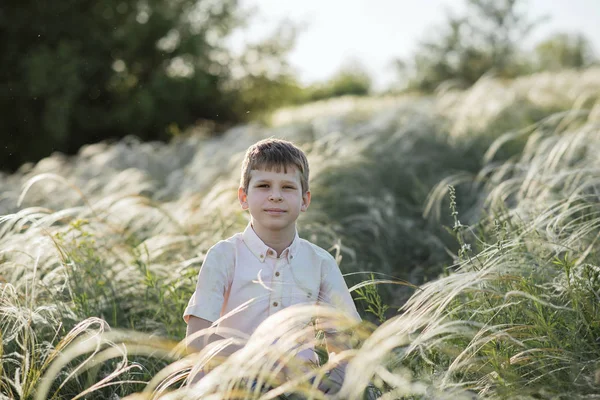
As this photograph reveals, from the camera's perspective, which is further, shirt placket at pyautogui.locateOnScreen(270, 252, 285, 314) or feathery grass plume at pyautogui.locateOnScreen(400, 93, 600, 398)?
shirt placket at pyautogui.locateOnScreen(270, 252, 285, 314)

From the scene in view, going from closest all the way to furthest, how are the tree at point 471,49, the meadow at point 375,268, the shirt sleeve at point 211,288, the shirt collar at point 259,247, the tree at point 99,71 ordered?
the meadow at point 375,268 → the shirt sleeve at point 211,288 → the shirt collar at point 259,247 → the tree at point 99,71 → the tree at point 471,49

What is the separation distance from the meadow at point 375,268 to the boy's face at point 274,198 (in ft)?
0.97

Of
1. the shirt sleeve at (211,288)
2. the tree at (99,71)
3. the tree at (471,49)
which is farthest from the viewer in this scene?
the tree at (471,49)

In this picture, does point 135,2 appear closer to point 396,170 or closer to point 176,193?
point 176,193

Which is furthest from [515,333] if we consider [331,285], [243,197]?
[243,197]

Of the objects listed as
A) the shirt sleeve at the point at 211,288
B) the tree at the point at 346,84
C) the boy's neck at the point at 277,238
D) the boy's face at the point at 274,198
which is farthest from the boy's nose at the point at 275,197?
the tree at the point at 346,84

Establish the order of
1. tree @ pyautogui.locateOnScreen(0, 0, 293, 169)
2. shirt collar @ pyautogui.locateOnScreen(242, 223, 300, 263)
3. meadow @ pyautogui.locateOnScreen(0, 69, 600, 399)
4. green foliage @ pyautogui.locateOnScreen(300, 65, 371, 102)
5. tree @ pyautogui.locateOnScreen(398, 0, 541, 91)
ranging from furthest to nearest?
green foliage @ pyautogui.locateOnScreen(300, 65, 371, 102)
tree @ pyautogui.locateOnScreen(398, 0, 541, 91)
tree @ pyautogui.locateOnScreen(0, 0, 293, 169)
shirt collar @ pyautogui.locateOnScreen(242, 223, 300, 263)
meadow @ pyautogui.locateOnScreen(0, 69, 600, 399)

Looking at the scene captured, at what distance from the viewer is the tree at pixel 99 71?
1264 centimetres

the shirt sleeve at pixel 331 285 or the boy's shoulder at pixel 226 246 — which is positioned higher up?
the boy's shoulder at pixel 226 246

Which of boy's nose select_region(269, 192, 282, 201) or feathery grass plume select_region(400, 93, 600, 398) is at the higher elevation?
boy's nose select_region(269, 192, 282, 201)

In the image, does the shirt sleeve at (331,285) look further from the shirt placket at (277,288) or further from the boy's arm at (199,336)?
the boy's arm at (199,336)

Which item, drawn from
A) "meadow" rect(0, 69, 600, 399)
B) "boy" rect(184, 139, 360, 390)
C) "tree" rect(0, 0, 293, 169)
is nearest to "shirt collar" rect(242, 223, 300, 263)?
"boy" rect(184, 139, 360, 390)

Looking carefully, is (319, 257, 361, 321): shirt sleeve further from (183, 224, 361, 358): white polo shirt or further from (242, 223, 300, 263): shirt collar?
(242, 223, 300, 263): shirt collar

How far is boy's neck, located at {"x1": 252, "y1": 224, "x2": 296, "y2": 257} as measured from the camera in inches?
90.0
